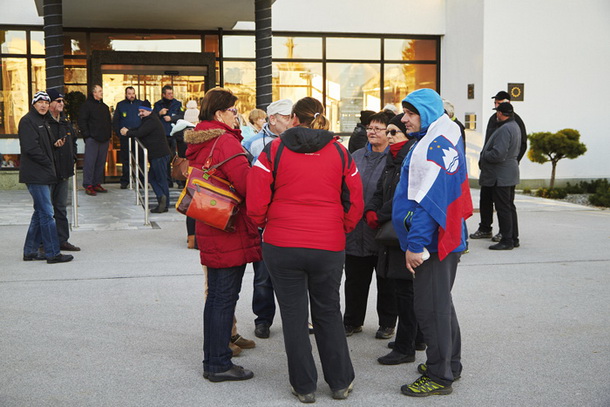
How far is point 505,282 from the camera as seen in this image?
7520 mm

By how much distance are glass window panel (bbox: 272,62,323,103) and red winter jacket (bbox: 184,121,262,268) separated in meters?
13.7

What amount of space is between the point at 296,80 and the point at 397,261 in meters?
13.8

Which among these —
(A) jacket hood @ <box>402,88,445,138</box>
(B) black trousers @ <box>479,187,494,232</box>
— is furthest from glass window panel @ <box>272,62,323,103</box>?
(A) jacket hood @ <box>402,88,445,138</box>

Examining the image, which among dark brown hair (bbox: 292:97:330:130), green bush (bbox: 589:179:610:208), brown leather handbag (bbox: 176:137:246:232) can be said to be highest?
dark brown hair (bbox: 292:97:330:130)

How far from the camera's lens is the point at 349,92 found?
1872 cm

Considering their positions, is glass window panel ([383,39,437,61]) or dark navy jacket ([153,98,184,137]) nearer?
dark navy jacket ([153,98,184,137])

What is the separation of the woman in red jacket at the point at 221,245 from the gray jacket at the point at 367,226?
1.03m

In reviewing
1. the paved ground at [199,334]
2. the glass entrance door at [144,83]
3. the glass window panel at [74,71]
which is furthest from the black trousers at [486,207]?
the glass window panel at [74,71]

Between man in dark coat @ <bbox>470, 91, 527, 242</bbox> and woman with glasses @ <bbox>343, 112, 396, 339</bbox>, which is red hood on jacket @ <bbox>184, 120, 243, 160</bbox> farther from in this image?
man in dark coat @ <bbox>470, 91, 527, 242</bbox>

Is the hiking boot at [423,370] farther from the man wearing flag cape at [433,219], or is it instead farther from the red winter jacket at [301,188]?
the red winter jacket at [301,188]

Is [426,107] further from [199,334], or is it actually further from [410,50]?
[410,50]

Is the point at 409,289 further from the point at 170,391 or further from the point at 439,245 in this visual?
the point at 170,391

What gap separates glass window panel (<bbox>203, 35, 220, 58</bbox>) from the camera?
17.9 m

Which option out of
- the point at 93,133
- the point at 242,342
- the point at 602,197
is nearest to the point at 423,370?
the point at 242,342
